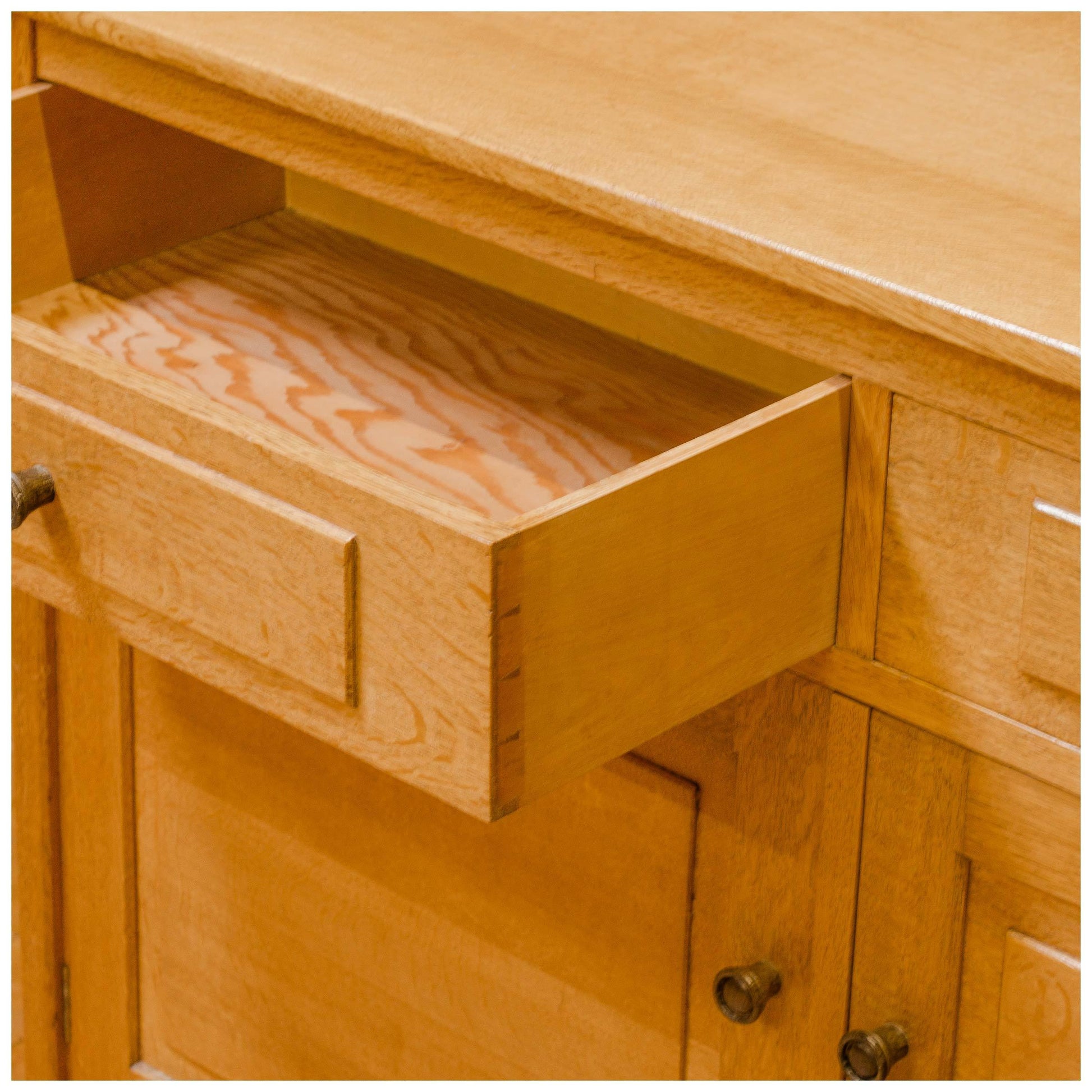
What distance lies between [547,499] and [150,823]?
0.40 m

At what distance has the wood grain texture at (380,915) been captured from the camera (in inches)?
43.0

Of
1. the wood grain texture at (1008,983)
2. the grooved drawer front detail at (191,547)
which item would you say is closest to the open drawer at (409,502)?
the grooved drawer front detail at (191,547)

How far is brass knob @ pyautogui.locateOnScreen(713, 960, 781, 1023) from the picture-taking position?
1.04m

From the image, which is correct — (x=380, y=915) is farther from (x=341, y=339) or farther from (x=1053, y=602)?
(x=1053, y=602)

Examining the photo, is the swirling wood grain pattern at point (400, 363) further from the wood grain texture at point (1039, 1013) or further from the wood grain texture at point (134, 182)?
the wood grain texture at point (1039, 1013)

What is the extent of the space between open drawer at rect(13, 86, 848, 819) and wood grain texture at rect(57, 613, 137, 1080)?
205mm

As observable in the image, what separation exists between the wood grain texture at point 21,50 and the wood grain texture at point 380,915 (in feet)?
1.07

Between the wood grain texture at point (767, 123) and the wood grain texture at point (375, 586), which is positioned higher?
the wood grain texture at point (767, 123)

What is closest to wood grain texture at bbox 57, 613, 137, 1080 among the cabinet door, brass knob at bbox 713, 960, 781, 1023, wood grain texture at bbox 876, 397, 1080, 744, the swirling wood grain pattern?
the cabinet door

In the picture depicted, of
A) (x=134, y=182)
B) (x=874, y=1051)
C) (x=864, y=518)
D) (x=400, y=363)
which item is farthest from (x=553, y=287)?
(x=874, y=1051)

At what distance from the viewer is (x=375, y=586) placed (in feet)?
2.86

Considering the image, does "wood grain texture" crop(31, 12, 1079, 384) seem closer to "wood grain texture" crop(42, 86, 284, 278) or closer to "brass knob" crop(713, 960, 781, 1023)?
"wood grain texture" crop(42, 86, 284, 278)

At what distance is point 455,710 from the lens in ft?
2.82

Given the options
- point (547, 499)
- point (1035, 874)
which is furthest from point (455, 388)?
point (1035, 874)
